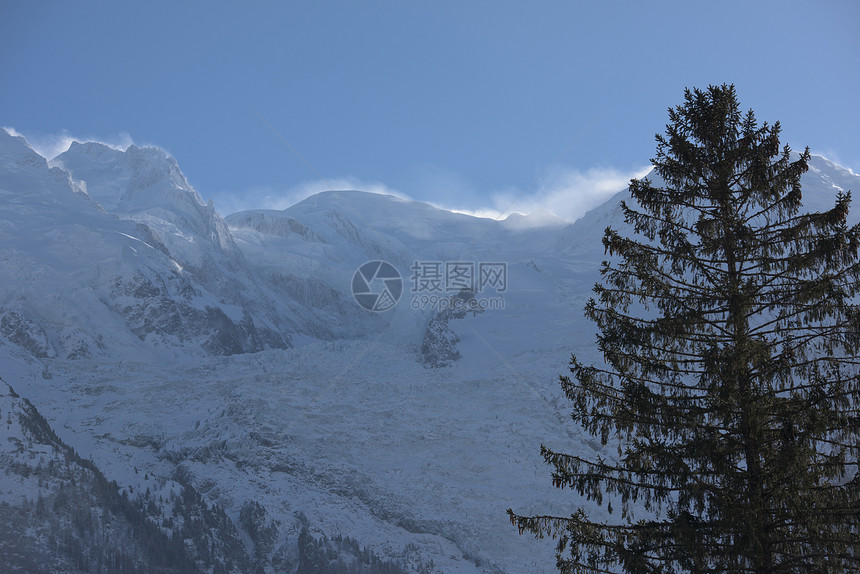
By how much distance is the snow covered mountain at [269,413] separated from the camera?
9081cm

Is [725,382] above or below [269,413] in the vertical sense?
above

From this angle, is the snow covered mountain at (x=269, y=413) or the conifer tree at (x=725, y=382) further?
the snow covered mountain at (x=269, y=413)

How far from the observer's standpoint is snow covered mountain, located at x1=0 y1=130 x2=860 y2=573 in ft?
298

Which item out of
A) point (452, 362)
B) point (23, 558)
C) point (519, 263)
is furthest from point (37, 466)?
Answer: point (519, 263)

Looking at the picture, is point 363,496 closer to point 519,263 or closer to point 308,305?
point 519,263

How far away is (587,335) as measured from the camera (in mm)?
114188

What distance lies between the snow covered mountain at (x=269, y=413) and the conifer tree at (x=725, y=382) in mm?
78382

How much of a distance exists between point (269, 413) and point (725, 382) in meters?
106

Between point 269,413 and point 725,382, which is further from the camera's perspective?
point 269,413

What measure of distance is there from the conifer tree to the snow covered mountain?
7838 cm

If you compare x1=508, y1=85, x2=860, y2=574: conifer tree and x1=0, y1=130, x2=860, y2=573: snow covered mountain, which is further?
x1=0, y1=130, x2=860, y2=573: snow covered mountain

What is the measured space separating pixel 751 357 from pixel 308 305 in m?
193

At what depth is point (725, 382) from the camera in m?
8.98

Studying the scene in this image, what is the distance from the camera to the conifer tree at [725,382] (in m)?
8.48
